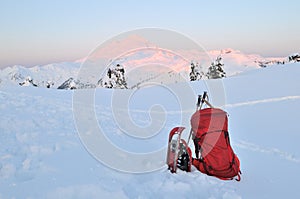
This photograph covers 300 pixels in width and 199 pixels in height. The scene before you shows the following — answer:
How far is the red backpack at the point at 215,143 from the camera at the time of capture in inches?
191

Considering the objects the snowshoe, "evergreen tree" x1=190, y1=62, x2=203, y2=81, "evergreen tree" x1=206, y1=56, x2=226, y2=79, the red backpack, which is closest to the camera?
the red backpack

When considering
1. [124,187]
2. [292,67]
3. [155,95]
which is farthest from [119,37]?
[292,67]

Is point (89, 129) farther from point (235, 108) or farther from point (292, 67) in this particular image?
point (292, 67)

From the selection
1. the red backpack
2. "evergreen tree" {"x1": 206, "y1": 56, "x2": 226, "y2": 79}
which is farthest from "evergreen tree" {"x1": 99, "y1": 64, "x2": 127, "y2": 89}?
the red backpack

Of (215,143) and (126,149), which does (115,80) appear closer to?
(126,149)

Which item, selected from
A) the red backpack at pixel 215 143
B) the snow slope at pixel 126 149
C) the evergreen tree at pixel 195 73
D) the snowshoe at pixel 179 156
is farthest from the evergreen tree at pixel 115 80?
the red backpack at pixel 215 143

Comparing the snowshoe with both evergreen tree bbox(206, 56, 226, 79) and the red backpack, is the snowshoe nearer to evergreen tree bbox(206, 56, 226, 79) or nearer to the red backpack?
the red backpack

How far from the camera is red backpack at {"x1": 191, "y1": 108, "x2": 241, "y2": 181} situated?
4.84m

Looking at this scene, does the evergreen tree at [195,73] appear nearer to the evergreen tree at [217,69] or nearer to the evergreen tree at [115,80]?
the evergreen tree at [217,69]

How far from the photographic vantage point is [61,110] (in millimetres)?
9641

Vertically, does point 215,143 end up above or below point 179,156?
above

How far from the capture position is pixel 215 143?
4.86 metres

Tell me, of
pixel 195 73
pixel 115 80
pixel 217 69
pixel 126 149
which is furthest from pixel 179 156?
pixel 195 73

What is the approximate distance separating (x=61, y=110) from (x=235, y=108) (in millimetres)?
7796
